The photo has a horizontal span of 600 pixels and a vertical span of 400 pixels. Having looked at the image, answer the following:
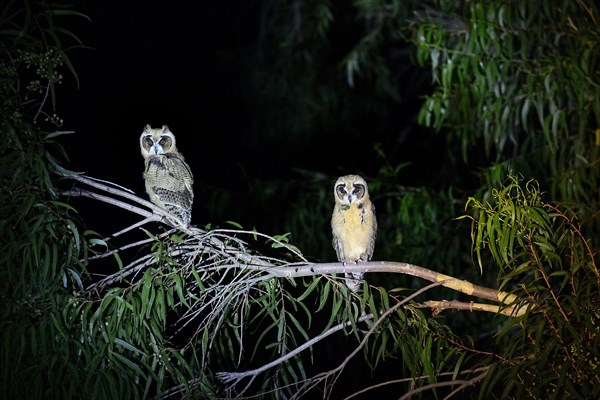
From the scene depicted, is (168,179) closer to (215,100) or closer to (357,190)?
(357,190)

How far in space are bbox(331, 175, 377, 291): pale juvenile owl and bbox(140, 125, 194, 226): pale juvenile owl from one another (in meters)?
0.79

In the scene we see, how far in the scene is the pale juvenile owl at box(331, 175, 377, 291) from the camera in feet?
14.2

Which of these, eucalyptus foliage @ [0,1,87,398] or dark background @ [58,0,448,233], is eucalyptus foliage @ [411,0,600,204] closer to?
eucalyptus foliage @ [0,1,87,398]

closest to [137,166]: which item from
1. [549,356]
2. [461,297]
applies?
[461,297]

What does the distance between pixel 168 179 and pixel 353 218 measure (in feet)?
3.26

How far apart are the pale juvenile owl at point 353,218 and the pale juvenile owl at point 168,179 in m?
0.79

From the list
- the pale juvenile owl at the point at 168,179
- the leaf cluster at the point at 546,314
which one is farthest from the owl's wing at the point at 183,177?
the leaf cluster at the point at 546,314

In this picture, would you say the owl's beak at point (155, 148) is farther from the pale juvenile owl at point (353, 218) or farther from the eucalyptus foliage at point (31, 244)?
the eucalyptus foliage at point (31, 244)

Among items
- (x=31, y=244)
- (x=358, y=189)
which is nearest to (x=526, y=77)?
(x=358, y=189)

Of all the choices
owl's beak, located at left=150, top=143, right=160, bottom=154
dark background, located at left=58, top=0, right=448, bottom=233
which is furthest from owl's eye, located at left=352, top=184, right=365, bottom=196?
dark background, located at left=58, top=0, right=448, bottom=233

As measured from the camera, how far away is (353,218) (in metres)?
4.39

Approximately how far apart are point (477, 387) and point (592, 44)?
2.44m

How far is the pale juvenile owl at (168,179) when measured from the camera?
4129 mm

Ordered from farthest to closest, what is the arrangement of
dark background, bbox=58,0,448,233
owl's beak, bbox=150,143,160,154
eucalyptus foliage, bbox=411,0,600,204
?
1. dark background, bbox=58,0,448,233
2. eucalyptus foliage, bbox=411,0,600,204
3. owl's beak, bbox=150,143,160,154
